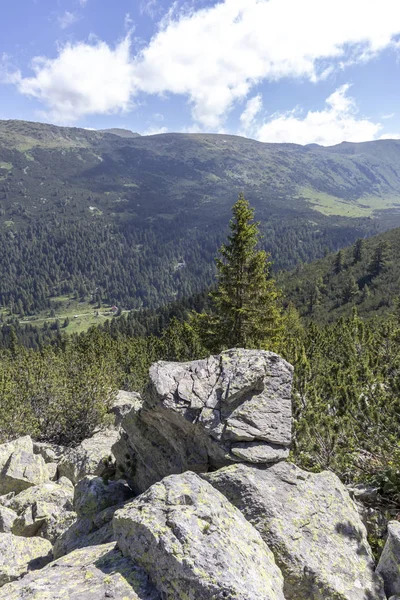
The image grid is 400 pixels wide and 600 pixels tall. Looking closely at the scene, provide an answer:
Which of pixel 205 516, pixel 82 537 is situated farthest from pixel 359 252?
pixel 205 516

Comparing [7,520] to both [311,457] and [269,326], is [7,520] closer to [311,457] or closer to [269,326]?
[311,457]

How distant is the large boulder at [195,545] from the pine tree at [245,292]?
22.1m

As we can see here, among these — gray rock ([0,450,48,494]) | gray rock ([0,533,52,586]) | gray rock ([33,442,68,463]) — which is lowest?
gray rock ([33,442,68,463])

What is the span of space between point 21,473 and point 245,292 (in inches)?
831

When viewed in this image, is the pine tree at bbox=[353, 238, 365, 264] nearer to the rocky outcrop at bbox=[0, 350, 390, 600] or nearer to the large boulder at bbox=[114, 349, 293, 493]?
the large boulder at bbox=[114, 349, 293, 493]

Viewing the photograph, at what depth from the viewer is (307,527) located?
29.9 feet

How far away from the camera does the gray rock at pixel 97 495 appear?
12930 millimetres

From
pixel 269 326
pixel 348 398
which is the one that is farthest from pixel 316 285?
pixel 348 398

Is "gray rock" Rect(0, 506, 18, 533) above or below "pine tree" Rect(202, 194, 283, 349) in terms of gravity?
below

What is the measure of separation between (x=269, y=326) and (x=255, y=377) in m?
19.0

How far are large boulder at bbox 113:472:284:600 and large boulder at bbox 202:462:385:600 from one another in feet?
2.43

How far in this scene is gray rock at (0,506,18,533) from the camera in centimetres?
1431

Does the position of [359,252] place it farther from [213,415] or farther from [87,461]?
[213,415]

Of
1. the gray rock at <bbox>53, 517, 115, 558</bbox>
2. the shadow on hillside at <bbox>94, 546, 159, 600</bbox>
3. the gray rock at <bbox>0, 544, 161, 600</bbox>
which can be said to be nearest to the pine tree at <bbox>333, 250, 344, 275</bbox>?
the gray rock at <bbox>53, 517, 115, 558</bbox>
